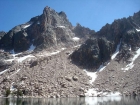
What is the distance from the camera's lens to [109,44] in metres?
135

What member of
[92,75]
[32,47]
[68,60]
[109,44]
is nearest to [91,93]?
[92,75]

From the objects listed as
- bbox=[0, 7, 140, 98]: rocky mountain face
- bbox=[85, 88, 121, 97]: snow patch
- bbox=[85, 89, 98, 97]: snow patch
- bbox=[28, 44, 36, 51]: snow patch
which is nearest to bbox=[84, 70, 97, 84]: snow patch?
bbox=[0, 7, 140, 98]: rocky mountain face

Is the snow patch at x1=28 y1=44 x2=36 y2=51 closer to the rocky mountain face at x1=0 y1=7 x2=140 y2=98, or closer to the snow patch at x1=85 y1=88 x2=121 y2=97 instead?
the rocky mountain face at x1=0 y1=7 x2=140 y2=98

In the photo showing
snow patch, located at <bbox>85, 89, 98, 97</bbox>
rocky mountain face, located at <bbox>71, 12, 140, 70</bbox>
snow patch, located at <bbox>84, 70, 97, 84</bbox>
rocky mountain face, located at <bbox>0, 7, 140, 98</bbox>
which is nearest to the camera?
snow patch, located at <bbox>85, 89, 98, 97</bbox>

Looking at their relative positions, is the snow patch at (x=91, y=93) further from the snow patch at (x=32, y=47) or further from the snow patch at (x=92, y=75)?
the snow patch at (x=32, y=47)

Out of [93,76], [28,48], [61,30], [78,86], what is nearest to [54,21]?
[61,30]

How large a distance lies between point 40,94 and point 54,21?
10036 centimetres

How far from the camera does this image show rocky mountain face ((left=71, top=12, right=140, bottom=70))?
126 meters

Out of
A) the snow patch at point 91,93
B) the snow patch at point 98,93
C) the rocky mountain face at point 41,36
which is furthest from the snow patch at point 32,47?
the snow patch at point 98,93

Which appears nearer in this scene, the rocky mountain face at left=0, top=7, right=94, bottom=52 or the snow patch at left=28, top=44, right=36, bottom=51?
the snow patch at left=28, top=44, right=36, bottom=51

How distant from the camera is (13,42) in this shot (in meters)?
168

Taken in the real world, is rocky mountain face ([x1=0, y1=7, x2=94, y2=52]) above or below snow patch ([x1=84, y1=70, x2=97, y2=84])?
above

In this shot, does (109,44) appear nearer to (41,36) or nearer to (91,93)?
(91,93)

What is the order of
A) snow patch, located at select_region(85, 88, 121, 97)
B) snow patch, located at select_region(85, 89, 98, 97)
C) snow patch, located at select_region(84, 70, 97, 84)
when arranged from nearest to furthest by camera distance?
snow patch, located at select_region(85, 88, 121, 97) < snow patch, located at select_region(85, 89, 98, 97) < snow patch, located at select_region(84, 70, 97, 84)
